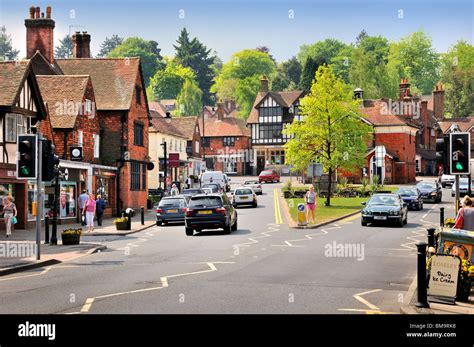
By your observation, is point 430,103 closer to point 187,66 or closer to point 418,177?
point 418,177

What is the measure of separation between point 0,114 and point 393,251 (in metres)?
20.1

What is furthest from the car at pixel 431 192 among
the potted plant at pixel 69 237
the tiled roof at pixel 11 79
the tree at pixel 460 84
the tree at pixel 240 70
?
the tree at pixel 240 70

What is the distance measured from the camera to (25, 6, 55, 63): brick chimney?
48.8 m

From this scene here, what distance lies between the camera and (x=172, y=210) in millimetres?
39406

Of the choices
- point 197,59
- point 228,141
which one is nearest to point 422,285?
point 228,141

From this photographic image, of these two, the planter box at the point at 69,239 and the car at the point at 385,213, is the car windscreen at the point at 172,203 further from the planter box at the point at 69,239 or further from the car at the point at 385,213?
the planter box at the point at 69,239

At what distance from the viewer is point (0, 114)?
3441cm

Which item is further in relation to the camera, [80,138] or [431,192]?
[431,192]

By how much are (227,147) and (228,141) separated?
3.14ft

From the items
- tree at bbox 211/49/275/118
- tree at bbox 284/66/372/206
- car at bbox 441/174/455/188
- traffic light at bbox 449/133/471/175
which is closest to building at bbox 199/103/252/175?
tree at bbox 211/49/275/118

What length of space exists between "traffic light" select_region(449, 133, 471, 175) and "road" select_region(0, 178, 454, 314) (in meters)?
→ 2.87

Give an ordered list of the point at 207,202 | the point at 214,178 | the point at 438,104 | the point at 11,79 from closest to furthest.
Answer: the point at 207,202
the point at 11,79
the point at 214,178
the point at 438,104

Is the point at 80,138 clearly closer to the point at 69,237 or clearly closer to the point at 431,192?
the point at 69,237

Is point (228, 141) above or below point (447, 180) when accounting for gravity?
above
